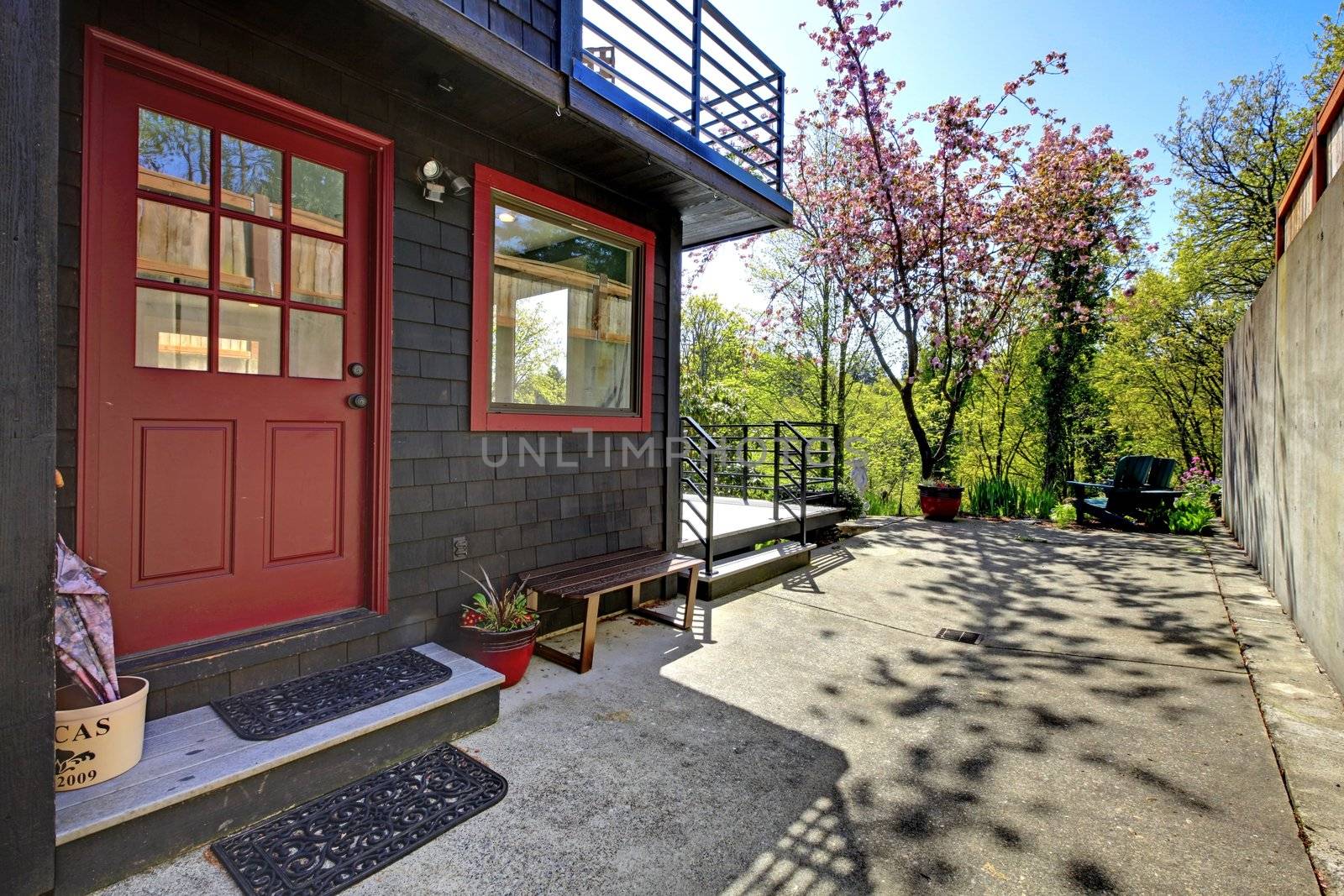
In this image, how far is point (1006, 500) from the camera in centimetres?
885

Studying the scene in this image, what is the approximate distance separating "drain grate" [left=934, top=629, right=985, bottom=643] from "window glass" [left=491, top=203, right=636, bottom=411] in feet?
7.97

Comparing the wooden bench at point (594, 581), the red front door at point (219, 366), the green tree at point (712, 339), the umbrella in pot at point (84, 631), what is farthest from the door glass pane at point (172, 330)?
the green tree at point (712, 339)

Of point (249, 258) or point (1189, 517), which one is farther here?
point (1189, 517)

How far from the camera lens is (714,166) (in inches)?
148

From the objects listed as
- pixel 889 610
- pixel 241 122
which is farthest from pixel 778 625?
pixel 241 122

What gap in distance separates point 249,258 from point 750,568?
365 centimetres

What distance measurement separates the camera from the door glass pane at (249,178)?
90.9 inches

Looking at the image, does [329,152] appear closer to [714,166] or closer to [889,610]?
[714,166]

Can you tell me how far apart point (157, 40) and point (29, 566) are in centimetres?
183

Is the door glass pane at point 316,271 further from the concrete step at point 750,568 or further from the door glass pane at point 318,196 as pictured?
the concrete step at point 750,568

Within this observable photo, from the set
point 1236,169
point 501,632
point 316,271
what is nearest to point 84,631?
point 501,632

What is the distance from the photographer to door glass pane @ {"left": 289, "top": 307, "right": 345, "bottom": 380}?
8.18ft

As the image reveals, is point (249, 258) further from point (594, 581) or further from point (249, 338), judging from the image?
point (594, 581)

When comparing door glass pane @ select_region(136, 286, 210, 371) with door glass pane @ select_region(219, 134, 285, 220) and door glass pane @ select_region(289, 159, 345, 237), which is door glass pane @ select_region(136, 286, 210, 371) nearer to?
door glass pane @ select_region(219, 134, 285, 220)
